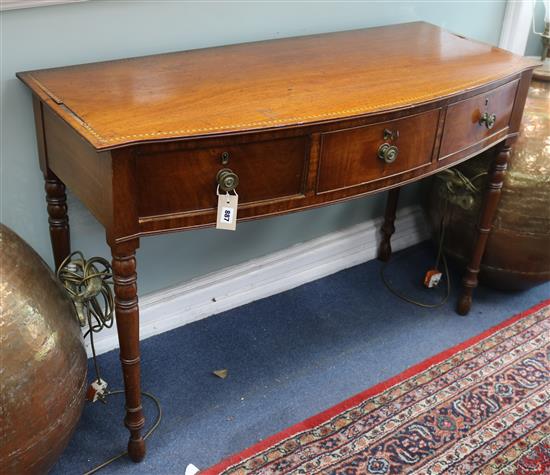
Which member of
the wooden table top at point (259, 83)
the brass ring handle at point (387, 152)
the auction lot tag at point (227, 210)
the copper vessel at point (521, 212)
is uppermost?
the wooden table top at point (259, 83)

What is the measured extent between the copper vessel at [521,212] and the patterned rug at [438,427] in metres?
0.28

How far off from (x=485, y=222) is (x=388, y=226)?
447 mm

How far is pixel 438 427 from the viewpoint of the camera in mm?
1903

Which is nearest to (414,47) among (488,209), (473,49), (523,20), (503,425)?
(473,49)

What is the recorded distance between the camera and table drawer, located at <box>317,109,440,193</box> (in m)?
1.55

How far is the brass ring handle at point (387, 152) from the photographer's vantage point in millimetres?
1620

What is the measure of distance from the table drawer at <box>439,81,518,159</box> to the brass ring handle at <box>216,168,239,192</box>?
606mm

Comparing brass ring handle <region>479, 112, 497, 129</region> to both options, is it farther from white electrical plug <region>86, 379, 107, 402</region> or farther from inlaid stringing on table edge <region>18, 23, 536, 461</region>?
white electrical plug <region>86, 379, 107, 402</region>

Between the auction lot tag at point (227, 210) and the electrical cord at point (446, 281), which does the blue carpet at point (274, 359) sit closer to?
the electrical cord at point (446, 281)

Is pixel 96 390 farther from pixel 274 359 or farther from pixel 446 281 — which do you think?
pixel 446 281

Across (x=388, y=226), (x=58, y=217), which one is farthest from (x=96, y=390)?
(x=388, y=226)

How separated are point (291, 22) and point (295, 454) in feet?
3.88

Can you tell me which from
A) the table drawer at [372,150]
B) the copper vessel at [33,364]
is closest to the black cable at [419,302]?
the table drawer at [372,150]

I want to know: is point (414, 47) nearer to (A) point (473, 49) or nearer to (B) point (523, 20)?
(A) point (473, 49)
